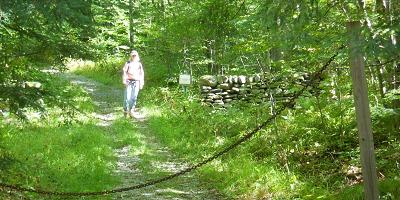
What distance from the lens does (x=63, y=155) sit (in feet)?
25.6

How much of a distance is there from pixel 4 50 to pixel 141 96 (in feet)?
37.8

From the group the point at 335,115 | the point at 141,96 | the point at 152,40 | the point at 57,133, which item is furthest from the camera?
A: the point at 152,40

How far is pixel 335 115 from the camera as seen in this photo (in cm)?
778

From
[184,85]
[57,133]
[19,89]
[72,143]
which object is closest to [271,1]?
[19,89]

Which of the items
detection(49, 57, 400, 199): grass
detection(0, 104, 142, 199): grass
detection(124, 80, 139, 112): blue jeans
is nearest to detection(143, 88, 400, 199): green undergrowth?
detection(49, 57, 400, 199): grass

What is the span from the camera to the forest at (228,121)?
4.54 metres

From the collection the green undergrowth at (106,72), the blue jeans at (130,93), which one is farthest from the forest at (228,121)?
the green undergrowth at (106,72)

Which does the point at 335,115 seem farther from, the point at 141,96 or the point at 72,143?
the point at 141,96

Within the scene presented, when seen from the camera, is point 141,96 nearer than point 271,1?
No

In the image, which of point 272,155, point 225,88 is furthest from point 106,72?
point 272,155

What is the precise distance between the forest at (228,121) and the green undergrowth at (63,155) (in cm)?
3

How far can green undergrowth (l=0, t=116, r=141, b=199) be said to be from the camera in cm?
615

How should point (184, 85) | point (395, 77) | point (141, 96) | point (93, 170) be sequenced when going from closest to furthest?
point (395, 77) < point (93, 170) < point (184, 85) < point (141, 96)

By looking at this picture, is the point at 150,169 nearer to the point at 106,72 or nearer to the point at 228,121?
the point at 228,121
